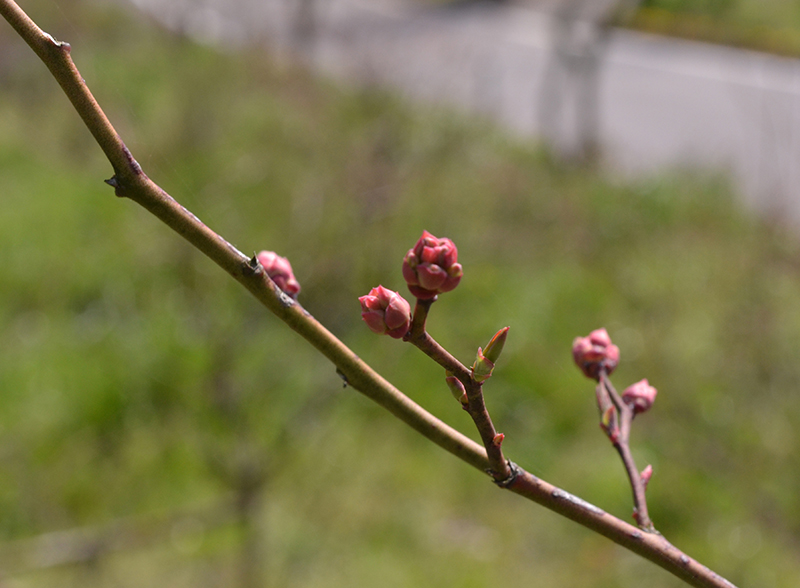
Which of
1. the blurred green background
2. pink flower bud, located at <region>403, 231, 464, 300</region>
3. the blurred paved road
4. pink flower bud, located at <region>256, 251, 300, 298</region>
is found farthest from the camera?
the blurred paved road

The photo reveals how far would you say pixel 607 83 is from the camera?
847cm

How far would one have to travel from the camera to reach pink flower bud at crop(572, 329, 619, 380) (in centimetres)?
83

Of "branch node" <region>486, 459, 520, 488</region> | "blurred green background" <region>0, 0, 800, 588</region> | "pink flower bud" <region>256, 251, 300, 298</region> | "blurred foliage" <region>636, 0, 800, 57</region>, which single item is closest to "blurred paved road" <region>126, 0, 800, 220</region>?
"blurred foliage" <region>636, 0, 800, 57</region>

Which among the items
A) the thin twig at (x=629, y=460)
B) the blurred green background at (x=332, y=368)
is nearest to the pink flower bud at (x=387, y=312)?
the thin twig at (x=629, y=460)

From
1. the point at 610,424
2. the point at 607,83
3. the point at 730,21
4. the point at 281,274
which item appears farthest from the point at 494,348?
the point at 607,83

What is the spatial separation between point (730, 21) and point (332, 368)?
4883 millimetres

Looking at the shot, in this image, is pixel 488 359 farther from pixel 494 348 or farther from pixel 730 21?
pixel 730 21

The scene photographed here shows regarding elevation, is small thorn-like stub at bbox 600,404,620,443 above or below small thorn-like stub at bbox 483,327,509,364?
below

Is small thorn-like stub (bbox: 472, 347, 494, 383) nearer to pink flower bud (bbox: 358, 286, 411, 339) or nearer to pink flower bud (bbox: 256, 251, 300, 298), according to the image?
pink flower bud (bbox: 358, 286, 411, 339)

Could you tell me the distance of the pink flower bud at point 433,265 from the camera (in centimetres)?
46

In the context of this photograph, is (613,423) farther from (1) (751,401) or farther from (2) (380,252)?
(1) (751,401)

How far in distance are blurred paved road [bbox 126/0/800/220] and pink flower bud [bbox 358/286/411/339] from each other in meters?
4.62

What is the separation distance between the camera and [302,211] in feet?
11.7

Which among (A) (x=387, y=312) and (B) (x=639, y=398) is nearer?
(A) (x=387, y=312)
